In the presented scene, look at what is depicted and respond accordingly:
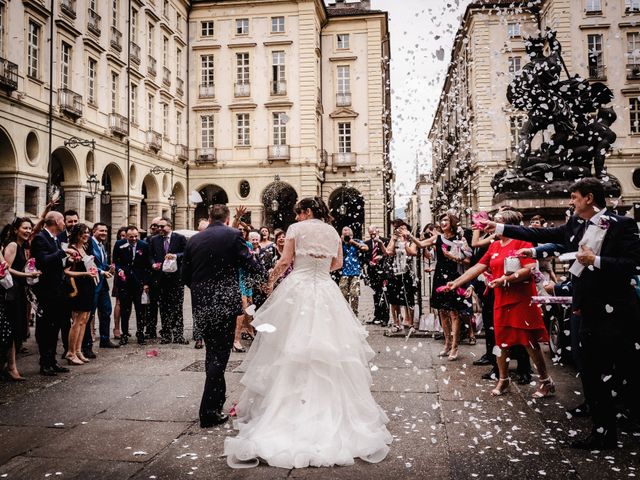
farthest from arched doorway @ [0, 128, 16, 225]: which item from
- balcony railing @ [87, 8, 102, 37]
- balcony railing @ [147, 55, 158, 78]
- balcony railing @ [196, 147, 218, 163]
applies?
balcony railing @ [196, 147, 218, 163]

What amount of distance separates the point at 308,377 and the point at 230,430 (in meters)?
0.92

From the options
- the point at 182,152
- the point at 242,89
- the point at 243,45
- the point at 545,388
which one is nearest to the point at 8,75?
the point at 182,152

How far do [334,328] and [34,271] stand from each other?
408cm

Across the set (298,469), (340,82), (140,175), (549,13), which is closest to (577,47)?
(549,13)

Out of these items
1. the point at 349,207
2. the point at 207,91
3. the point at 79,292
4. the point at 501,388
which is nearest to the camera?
the point at 501,388

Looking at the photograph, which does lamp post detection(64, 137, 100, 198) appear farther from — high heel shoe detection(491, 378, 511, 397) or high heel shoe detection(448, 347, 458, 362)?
high heel shoe detection(491, 378, 511, 397)

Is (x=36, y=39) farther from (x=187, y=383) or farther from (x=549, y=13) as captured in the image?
(x=549, y=13)

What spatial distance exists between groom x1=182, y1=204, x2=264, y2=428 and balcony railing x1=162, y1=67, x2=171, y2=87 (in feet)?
96.7

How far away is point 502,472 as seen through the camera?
11.8 feet

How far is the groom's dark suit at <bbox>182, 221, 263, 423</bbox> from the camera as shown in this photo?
477cm

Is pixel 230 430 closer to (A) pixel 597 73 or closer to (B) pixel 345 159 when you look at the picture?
(B) pixel 345 159

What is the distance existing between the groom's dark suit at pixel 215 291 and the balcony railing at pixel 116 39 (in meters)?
24.6

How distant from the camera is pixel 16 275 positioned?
20.7 feet

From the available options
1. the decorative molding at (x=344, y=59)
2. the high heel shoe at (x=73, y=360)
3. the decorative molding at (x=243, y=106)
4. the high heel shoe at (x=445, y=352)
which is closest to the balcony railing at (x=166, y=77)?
the decorative molding at (x=243, y=106)
